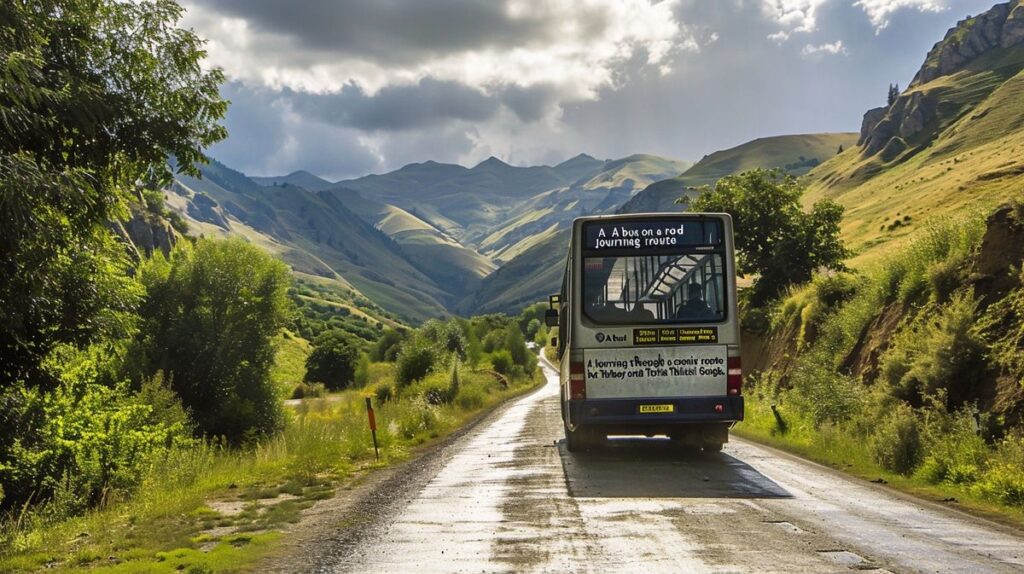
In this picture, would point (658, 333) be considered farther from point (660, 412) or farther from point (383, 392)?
point (383, 392)

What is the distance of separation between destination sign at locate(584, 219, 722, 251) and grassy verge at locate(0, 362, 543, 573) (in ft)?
20.7

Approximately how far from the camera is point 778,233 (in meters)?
36.4

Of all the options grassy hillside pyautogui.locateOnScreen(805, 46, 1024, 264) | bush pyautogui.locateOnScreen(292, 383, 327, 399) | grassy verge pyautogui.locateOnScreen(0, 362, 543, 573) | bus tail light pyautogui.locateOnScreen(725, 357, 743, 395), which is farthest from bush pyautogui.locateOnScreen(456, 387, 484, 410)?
bush pyautogui.locateOnScreen(292, 383, 327, 399)

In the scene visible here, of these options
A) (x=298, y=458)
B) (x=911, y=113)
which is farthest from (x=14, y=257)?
(x=911, y=113)

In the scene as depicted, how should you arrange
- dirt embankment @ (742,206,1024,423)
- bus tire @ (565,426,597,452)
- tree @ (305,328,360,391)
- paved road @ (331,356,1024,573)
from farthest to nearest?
A: 1. tree @ (305,328,360,391)
2. bus tire @ (565,426,597,452)
3. dirt embankment @ (742,206,1024,423)
4. paved road @ (331,356,1024,573)

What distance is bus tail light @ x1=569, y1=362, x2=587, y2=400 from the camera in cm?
1342

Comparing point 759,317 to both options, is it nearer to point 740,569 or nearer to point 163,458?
point 163,458

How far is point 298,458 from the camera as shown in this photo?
1512 centimetres

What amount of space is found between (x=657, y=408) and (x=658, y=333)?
4.28ft

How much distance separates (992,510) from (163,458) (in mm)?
15015

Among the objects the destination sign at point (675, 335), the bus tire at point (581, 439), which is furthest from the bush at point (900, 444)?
the bus tire at point (581, 439)

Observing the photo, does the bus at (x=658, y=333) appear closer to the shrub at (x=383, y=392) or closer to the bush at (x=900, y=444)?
the bush at (x=900, y=444)

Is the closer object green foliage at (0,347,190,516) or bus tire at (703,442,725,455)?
green foliage at (0,347,190,516)

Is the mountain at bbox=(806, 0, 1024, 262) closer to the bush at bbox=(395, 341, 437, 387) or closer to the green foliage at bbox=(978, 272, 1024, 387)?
the bush at bbox=(395, 341, 437, 387)
